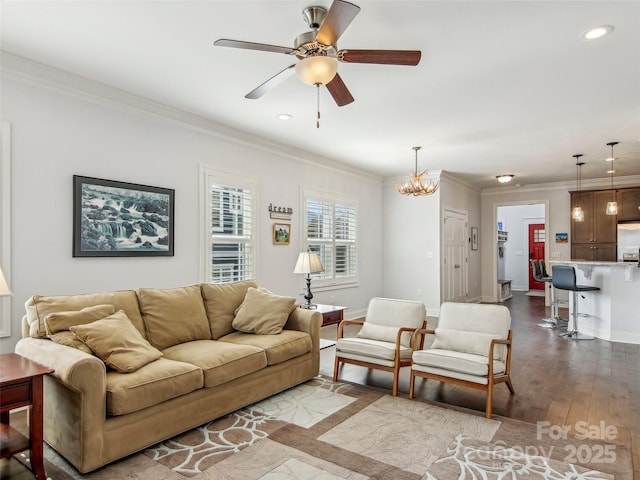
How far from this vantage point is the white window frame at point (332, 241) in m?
6.14

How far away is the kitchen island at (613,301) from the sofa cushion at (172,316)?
17.9 ft

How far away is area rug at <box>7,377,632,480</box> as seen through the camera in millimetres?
2322

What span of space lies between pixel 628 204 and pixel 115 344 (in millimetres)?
9212

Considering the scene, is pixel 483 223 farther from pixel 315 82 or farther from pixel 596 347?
pixel 315 82

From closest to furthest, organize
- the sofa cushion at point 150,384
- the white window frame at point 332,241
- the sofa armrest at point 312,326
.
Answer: the sofa cushion at point 150,384, the sofa armrest at point 312,326, the white window frame at point 332,241

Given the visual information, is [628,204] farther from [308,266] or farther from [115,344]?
[115,344]

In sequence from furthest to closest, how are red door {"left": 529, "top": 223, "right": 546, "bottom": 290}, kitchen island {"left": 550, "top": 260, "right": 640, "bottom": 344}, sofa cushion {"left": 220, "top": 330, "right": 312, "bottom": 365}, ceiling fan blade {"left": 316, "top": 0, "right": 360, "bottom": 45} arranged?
1. red door {"left": 529, "top": 223, "right": 546, "bottom": 290}
2. kitchen island {"left": 550, "top": 260, "right": 640, "bottom": 344}
3. sofa cushion {"left": 220, "top": 330, "right": 312, "bottom": 365}
4. ceiling fan blade {"left": 316, "top": 0, "right": 360, "bottom": 45}

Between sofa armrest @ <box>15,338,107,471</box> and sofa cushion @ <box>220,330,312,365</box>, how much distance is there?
1.30 m

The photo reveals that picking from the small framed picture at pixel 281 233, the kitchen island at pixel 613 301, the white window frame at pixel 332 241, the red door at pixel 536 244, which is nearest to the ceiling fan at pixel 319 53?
the small framed picture at pixel 281 233

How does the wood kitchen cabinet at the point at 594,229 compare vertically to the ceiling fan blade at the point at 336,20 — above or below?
below

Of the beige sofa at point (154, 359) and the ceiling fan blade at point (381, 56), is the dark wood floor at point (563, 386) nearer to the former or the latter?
the beige sofa at point (154, 359)

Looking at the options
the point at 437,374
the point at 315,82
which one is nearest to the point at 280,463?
the point at 437,374

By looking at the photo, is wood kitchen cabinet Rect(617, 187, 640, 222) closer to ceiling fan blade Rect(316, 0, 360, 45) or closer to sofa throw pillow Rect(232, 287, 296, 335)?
sofa throw pillow Rect(232, 287, 296, 335)

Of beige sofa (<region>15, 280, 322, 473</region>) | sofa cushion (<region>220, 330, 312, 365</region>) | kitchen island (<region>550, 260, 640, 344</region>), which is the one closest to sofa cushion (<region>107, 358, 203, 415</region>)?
beige sofa (<region>15, 280, 322, 473</region>)
